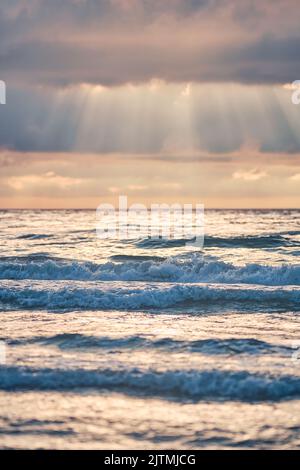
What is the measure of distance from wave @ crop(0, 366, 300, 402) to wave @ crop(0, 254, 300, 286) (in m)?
13.9

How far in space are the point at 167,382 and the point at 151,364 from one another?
95 centimetres

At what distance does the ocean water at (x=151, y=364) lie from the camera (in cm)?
796

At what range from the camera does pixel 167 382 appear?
9.82 m

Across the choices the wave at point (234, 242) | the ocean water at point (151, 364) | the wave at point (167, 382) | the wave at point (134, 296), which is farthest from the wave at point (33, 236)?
the wave at point (167, 382)

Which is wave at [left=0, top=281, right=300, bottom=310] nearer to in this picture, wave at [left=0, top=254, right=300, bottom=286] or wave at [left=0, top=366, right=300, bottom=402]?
wave at [left=0, top=254, right=300, bottom=286]

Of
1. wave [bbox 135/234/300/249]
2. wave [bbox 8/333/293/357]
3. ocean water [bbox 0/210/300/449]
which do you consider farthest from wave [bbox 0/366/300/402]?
wave [bbox 135/234/300/249]

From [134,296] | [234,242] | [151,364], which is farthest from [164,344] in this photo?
[234,242]

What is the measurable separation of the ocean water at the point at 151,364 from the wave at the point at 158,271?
0.20 m

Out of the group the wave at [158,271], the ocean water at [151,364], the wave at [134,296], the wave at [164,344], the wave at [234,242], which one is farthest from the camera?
the wave at [234,242]

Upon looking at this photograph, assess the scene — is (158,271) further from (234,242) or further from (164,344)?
(164,344)

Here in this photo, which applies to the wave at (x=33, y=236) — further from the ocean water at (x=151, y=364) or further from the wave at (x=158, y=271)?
the ocean water at (x=151, y=364)

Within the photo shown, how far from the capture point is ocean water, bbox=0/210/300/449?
796 centimetres
